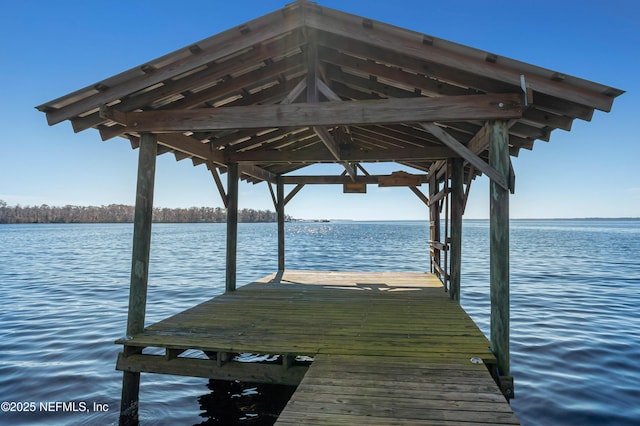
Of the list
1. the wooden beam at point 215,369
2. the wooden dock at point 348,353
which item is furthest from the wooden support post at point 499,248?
the wooden beam at point 215,369

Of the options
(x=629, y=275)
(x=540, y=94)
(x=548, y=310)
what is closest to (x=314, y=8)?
(x=540, y=94)

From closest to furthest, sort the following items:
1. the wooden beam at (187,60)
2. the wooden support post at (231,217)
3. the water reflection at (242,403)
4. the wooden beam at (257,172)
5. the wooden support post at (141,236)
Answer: the wooden beam at (187,60) < the wooden support post at (141,236) < the water reflection at (242,403) < the wooden support post at (231,217) < the wooden beam at (257,172)

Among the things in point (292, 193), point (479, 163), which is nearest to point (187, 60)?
point (479, 163)

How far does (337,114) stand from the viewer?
5641mm

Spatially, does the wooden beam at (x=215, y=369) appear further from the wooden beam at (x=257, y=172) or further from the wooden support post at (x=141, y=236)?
the wooden beam at (x=257, y=172)

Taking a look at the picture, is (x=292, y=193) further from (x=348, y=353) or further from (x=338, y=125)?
(x=348, y=353)

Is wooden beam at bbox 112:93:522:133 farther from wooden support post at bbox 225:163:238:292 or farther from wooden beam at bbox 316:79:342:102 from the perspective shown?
wooden support post at bbox 225:163:238:292

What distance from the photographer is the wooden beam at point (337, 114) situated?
5.38 metres

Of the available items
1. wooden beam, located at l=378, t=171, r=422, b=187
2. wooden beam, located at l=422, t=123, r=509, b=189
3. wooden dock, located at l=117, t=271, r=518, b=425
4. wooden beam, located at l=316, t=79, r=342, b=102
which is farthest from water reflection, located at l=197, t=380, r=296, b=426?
wooden beam, located at l=378, t=171, r=422, b=187

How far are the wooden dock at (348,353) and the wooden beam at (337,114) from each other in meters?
3.17

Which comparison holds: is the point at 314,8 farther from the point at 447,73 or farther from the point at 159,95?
the point at 159,95

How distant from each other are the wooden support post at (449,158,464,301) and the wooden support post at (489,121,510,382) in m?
3.71

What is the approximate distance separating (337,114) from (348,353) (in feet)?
11.0

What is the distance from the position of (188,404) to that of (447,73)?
690cm
